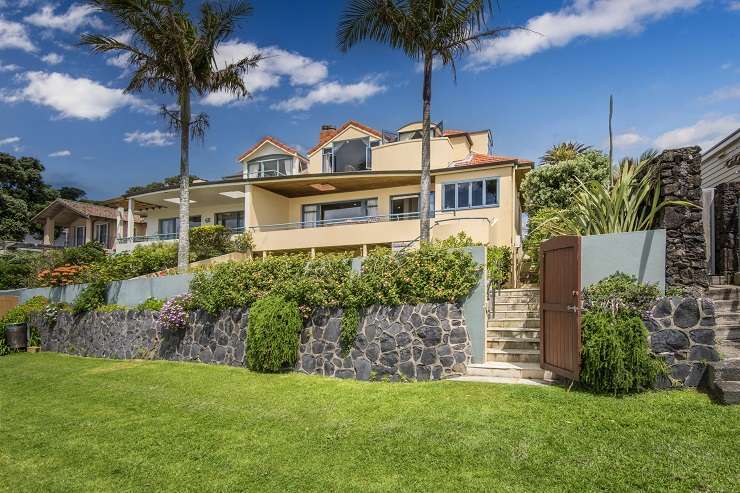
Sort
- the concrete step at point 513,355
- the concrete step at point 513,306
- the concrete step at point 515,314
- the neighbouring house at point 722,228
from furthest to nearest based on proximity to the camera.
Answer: the concrete step at point 513,306, the concrete step at point 515,314, the neighbouring house at point 722,228, the concrete step at point 513,355

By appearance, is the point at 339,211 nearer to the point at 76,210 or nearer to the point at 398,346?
the point at 398,346

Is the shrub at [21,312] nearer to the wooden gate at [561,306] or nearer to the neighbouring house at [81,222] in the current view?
the wooden gate at [561,306]

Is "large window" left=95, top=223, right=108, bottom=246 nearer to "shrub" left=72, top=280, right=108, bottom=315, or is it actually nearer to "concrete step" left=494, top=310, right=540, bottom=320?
"shrub" left=72, top=280, right=108, bottom=315

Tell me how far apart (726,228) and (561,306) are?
4.96 metres

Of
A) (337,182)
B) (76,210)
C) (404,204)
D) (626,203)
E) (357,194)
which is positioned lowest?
(626,203)

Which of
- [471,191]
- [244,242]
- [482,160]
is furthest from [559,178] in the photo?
[244,242]

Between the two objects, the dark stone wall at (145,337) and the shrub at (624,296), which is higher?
the shrub at (624,296)

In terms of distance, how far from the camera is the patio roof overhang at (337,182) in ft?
71.1

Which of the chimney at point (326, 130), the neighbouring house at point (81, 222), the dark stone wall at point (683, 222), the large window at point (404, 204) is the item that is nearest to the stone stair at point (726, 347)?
the dark stone wall at point (683, 222)

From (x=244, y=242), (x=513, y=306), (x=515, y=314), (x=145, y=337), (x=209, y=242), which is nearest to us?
(x=515, y=314)

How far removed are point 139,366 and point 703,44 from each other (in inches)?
623

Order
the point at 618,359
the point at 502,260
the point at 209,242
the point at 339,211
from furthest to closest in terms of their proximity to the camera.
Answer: the point at 339,211 → the point at 209,242 → the point at 502,260 → the point at 618,359

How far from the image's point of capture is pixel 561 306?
768 cm

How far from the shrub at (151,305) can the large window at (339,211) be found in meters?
10.2
